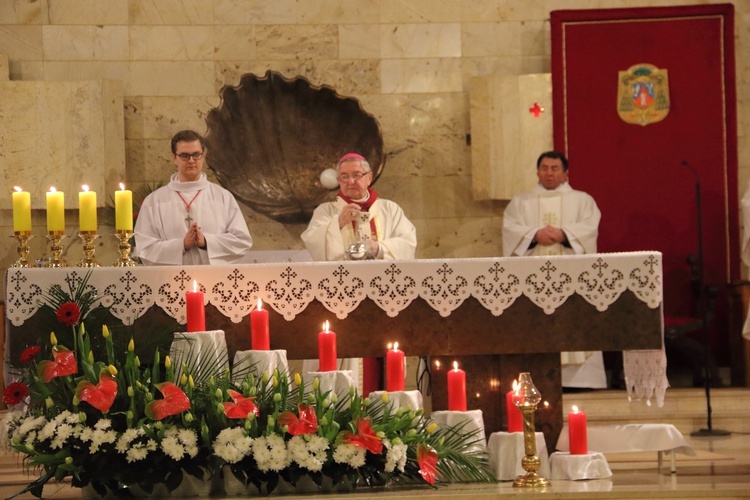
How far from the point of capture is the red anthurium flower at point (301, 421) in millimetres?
5012

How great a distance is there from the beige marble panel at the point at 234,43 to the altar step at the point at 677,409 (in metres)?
4.12

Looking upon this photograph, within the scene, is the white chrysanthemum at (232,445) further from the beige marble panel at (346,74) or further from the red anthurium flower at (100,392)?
the beige marble panel at (346,74)

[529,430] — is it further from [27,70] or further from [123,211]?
[27,70]

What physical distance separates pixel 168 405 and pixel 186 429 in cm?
15

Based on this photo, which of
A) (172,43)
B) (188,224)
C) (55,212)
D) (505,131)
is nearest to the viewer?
(55,212)

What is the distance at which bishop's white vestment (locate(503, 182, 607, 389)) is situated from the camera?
376 inches

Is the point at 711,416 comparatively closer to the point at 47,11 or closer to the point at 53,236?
the point at 53,236

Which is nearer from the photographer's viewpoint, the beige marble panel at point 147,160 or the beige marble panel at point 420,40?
the beige marble panel at point 147,160

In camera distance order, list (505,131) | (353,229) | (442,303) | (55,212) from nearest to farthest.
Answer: (442,303) → (55,212) → (353,229) → (505,131)

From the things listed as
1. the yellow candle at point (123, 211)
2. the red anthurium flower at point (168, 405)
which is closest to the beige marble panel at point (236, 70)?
the yellow candle at point (123, 211)

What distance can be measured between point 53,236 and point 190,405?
4.67 ft

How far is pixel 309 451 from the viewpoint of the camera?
5.04m

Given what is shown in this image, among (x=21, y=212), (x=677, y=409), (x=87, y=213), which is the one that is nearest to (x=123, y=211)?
(x=87, y=213)

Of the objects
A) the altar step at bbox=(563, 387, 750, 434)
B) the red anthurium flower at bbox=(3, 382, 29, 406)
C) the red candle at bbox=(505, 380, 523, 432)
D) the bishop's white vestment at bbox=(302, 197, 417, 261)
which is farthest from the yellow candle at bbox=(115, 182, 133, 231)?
the altar step at bbox=(563, 387, 750, 434)
